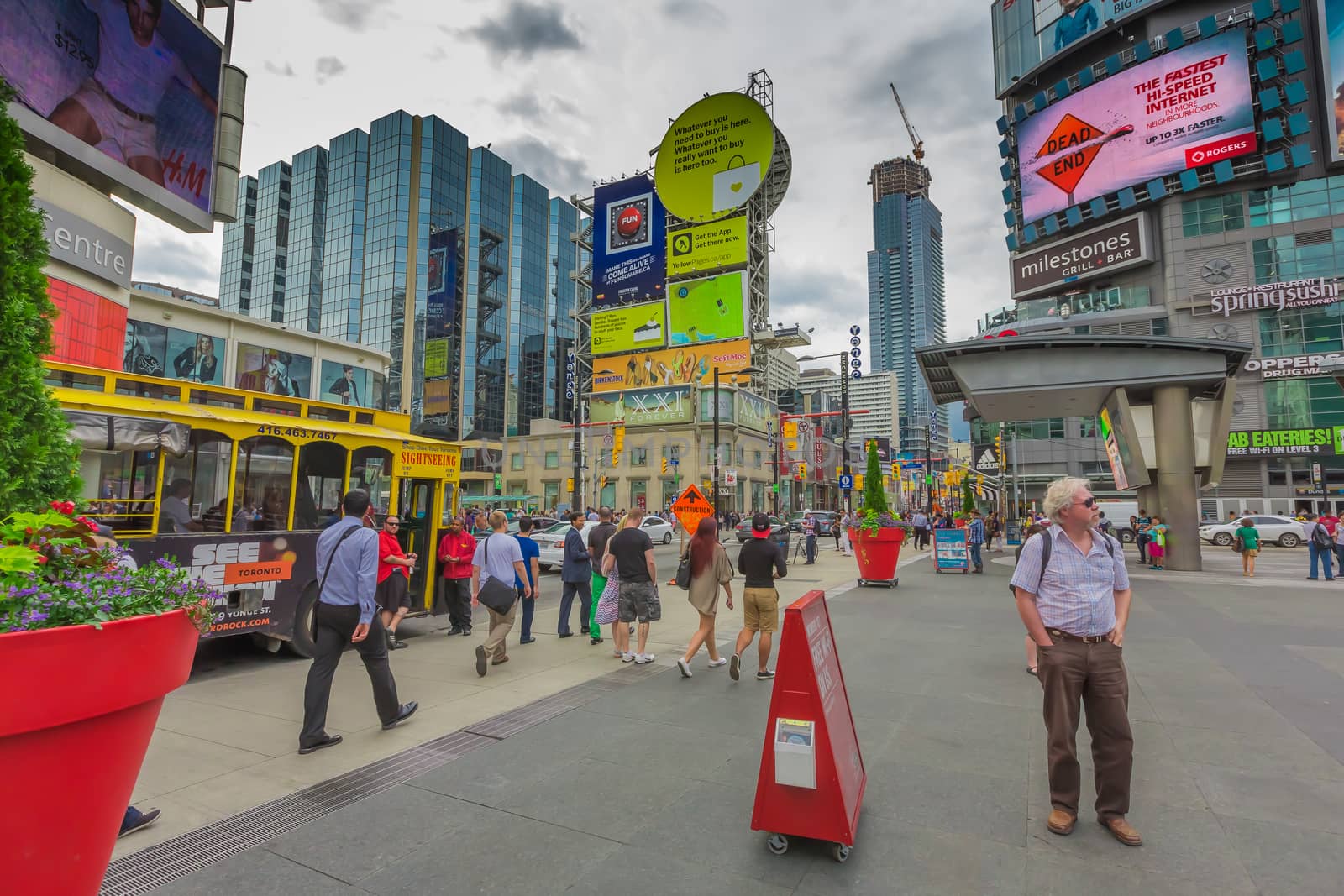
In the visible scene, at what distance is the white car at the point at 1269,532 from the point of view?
97.8 ft

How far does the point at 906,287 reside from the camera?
75500 mm

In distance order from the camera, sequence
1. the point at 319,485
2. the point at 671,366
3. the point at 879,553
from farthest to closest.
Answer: the point at 671,366 → the point at 879,553 → the point at 319,485

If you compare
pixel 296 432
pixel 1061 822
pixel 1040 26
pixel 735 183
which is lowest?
pixel 1061 822

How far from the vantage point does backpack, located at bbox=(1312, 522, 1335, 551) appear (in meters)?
16.3

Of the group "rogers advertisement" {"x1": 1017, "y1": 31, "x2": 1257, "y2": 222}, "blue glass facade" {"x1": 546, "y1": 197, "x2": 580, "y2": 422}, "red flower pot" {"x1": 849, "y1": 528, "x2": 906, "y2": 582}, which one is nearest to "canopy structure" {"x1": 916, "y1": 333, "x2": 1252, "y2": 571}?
"red flower pot" {"x1": 849, "y1": 528, "x2": 906, "y2": 582}

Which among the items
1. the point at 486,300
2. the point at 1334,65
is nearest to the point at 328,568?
the point at 1334,65

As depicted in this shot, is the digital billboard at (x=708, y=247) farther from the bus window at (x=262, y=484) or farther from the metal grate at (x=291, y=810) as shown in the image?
the metal grate at (x=291, y=810)

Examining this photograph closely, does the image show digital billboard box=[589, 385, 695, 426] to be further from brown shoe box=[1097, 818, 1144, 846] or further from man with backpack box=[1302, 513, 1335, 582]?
brown shoe box=[1097, 818, 1144, 846]

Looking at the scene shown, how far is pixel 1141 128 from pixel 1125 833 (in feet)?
193

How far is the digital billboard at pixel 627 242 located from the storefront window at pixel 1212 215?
39.9m

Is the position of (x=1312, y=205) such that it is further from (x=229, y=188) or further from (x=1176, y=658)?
(x=229, y=188)

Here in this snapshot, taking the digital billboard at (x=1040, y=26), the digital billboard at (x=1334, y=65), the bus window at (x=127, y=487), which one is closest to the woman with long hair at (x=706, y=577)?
the bus window at (x=127, y=487)

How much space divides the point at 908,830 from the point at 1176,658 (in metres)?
6.43

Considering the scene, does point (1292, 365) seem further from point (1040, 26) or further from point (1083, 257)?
point (1040, 26)
